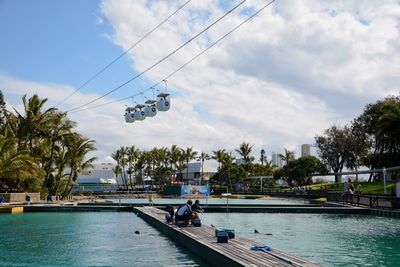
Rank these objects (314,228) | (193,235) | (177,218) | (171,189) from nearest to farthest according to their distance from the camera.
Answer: (193,235)
(177,218)
(314,228)
(171,189)

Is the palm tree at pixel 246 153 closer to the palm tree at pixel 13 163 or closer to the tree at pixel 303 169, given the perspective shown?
the tree at pixel 303 169

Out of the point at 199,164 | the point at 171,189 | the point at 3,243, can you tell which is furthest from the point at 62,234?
the point at 199,164

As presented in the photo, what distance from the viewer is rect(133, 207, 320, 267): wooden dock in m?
11.3

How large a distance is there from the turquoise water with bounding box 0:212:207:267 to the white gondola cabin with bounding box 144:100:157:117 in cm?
566

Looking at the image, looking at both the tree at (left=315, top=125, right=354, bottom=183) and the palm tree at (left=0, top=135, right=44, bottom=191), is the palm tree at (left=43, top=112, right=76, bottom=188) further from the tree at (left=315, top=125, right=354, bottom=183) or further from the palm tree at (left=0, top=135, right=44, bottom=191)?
the tree at (left=315, top=125, right=354, bottom=183)

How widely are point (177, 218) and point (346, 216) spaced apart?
15.7m

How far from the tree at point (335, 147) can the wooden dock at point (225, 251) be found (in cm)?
7514

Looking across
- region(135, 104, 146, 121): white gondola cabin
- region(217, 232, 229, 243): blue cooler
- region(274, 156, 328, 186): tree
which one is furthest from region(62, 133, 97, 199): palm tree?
region(274, 156, 328, 186): tree

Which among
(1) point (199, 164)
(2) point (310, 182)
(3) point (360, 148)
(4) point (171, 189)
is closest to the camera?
(4) point (171, 189)

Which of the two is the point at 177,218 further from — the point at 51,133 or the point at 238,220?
the point at 51,133

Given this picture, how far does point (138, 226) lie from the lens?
968 inches

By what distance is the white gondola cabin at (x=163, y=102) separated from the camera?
22094mm

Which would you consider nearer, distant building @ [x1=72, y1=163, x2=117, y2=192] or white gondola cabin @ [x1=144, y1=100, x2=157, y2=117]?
white gondola cabin @ [x1=144, y1=100, x2=157, y2=117]

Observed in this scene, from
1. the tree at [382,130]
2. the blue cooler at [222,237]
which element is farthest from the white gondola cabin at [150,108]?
the tree at [382,130]
